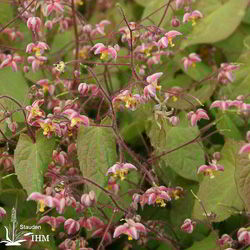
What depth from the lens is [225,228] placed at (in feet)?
6.08

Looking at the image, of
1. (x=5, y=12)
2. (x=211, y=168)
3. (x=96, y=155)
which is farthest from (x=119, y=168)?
(x=5, y=12)

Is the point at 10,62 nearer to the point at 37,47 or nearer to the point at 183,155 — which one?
the point at 37,47

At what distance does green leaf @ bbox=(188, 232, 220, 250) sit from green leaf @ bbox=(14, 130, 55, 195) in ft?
1.79

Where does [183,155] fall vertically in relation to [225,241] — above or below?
above

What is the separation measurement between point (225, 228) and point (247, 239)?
1.35 ft

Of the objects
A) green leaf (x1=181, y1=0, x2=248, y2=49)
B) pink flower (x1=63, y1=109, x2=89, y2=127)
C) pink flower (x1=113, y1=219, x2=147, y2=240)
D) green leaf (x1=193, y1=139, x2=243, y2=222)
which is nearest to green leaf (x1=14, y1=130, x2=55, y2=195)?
pink flower (x1=63, y1=109, x2=89, y2=127)

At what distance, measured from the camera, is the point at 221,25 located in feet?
7.11

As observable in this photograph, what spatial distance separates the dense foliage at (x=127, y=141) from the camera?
144 cm

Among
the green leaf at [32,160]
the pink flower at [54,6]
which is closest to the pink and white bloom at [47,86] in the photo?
the pink flower at [54,6]

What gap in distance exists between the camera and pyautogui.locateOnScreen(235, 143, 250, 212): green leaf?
1457 mm

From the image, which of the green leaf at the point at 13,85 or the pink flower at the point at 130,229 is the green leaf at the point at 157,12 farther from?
the pink flower at the point at 130,229

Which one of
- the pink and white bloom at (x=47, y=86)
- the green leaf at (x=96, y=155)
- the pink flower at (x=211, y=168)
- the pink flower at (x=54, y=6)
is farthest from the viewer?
the pink and white bloom at (x=47, y=86)

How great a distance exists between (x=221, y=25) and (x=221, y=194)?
2.60 ft

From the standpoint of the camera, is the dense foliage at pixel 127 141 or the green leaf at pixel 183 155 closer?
the dense foliage at pixel 127 141
